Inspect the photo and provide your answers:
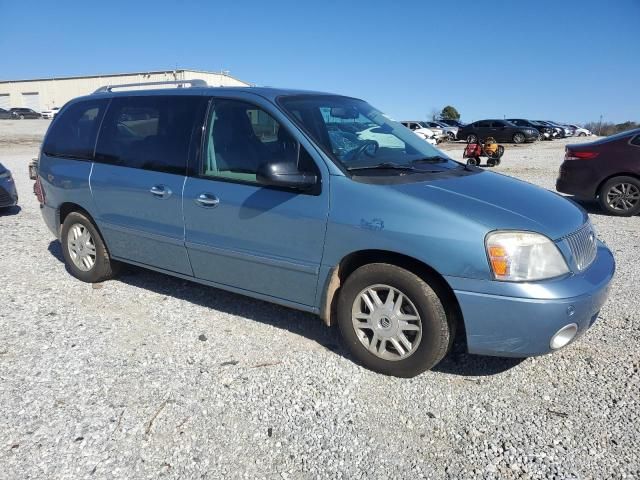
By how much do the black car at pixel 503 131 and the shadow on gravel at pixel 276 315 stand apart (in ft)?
99.7

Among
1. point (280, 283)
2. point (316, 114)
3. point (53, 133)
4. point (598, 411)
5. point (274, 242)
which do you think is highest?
point (316, 114)

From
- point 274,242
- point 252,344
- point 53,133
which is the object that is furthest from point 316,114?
point 53,133

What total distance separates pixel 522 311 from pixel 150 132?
316 centimetres

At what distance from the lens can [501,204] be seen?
3154 millimetres

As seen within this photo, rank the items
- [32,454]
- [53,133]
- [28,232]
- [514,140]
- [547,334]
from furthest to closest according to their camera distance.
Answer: [514,140] → [28,232] → [53,133] → [547,334] → [32,454]

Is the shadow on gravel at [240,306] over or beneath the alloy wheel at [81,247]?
beneath

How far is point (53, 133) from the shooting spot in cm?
516

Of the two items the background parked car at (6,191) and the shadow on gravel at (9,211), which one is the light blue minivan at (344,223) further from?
the shadow on gravel at (9,211)

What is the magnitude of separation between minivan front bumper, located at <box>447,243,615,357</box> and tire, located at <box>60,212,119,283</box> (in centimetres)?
336

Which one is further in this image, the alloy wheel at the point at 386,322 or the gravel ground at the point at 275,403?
the alloy wheel at the point at 386,322

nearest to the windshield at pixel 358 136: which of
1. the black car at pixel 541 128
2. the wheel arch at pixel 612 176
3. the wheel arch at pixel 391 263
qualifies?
the wheel arch at pixel 391 263

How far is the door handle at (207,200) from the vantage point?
3.76 metres

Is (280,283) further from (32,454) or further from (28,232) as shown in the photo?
(28,232)

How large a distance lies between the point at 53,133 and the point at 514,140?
3242cm
